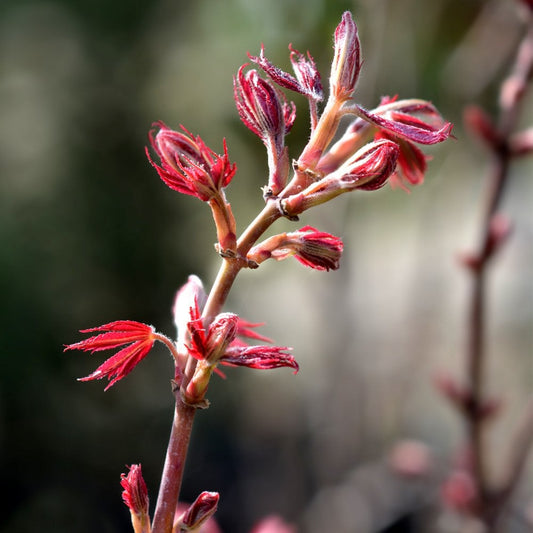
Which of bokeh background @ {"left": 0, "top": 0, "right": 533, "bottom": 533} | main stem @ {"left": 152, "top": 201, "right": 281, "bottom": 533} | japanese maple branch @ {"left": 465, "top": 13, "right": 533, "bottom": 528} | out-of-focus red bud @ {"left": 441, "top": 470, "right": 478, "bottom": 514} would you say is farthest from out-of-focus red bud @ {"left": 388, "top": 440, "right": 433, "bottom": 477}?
main stem @ {"left": 152, "top": 201, "right": 281, "bottom": 533}

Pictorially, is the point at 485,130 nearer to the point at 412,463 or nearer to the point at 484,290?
the point at 484,290

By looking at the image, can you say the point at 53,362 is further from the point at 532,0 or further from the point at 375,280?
the point at 532,0

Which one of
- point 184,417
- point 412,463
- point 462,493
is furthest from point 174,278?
point 184,417

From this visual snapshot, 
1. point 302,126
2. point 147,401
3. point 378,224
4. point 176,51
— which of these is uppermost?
point 176,51

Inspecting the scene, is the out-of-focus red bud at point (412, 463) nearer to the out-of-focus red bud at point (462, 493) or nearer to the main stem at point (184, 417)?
the out-of-focus red bud at point (462, 493)

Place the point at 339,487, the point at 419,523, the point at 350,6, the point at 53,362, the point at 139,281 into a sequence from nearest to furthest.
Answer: the point at 350,6 → the point at 339,487 → the point at 419,523 → the point at 53,362 → the point at 139,281

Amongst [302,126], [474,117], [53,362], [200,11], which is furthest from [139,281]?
[474,117]

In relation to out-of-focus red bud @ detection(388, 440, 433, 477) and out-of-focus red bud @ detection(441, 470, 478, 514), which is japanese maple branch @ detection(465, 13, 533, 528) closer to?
Answer: out-of-focus red bud @ detection(441, 470, 478, 514)
